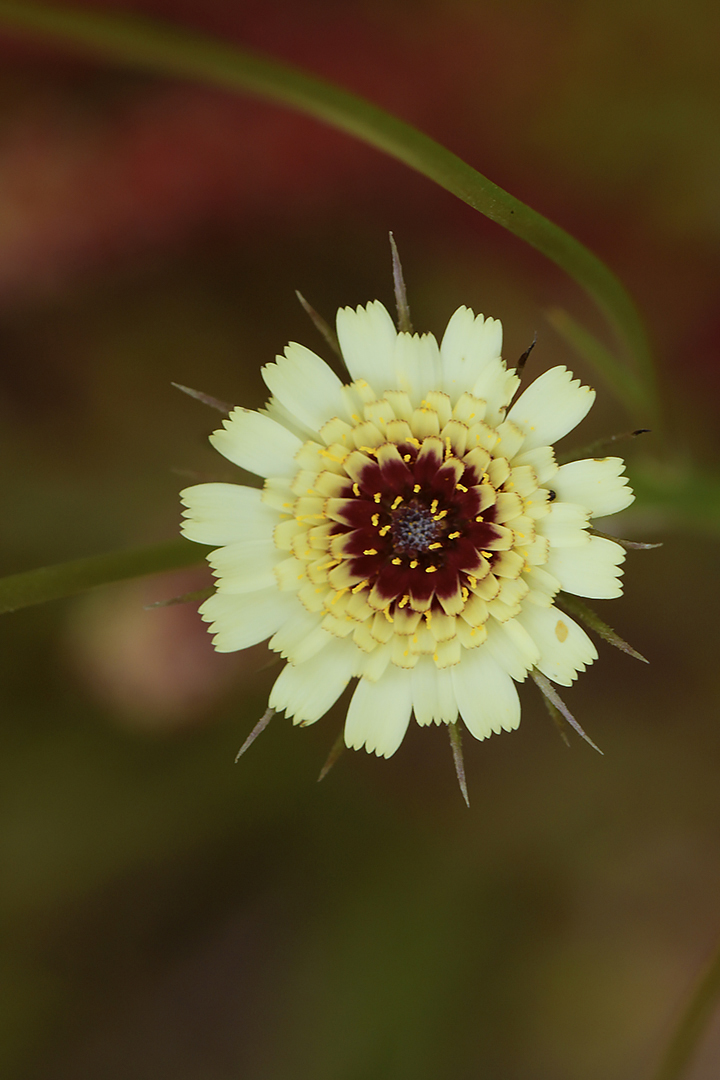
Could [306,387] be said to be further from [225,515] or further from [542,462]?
[542,462]

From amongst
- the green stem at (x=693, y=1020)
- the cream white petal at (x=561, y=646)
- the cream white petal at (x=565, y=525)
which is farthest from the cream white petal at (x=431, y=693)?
the green stem at (x=693, y=1020)

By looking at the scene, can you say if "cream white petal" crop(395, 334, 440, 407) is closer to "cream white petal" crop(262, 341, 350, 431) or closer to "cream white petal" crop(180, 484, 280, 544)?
"cream white petal" crop(262, 341, 350, 431)

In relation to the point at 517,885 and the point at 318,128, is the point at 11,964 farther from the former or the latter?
the point at 318,128

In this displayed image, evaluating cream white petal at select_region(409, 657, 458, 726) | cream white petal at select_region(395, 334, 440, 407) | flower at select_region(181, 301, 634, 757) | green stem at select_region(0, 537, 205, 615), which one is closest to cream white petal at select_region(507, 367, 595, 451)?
flower at select_region(181, 301, 634, 757)

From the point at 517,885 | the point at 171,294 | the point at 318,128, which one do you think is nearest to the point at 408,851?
the point at 517,885

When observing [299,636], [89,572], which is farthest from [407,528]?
[89,572]

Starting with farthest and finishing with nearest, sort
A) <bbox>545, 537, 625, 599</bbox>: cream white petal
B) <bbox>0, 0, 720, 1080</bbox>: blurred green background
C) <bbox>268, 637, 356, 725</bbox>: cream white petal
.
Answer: <bbox>0, 0, 720, 1080</bbox>: blurred green background < <bbox>268, 637, 356, 725</bbox>: cream white petal < <bbox>545, 537, 625, 599</bbox>: cream white petal
